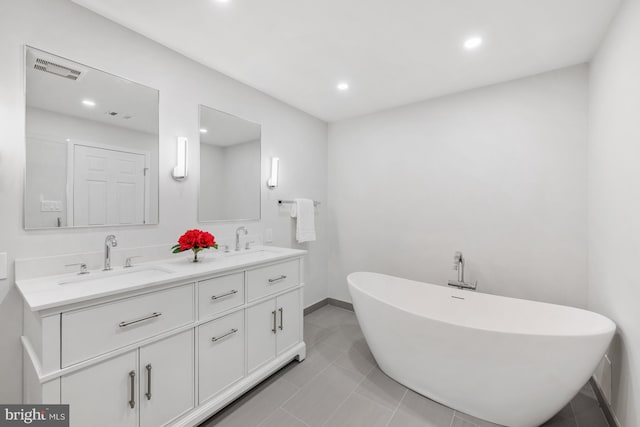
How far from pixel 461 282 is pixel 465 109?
5.35ft

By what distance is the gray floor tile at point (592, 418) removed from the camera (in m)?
1.59

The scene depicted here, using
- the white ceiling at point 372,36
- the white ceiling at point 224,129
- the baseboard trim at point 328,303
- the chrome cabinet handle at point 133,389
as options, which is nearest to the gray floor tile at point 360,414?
the chrome cabinet handle at point 133,389

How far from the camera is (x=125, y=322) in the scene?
1248 millimetres

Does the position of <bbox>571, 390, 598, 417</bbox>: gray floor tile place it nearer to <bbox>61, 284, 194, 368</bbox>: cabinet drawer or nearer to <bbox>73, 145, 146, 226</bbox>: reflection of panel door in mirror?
<bbox>61, 284, 194, 368</bbox>: cabinet drawer

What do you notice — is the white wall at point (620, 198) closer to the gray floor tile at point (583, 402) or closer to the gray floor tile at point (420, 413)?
the gray floor tile at point (583, 402)

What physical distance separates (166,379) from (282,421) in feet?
2.37

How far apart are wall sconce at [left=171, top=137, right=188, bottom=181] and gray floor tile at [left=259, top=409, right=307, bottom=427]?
5.58ft

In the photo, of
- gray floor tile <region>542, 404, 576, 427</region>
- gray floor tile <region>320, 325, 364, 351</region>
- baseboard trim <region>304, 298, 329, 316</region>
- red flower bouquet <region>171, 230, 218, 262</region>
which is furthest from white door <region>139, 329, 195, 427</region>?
gray floor tile <region>542, 404, 576, 427</region>

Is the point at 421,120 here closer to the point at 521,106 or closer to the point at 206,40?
the point at 521,106

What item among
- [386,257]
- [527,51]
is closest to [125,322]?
[386,257]

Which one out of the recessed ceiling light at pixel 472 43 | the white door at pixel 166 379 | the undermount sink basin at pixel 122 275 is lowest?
the white door at pixel 166 379

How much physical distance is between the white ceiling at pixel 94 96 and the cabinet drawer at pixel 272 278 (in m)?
1.21

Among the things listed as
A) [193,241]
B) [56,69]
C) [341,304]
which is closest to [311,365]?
[341,304]

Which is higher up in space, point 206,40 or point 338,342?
point 206,40
